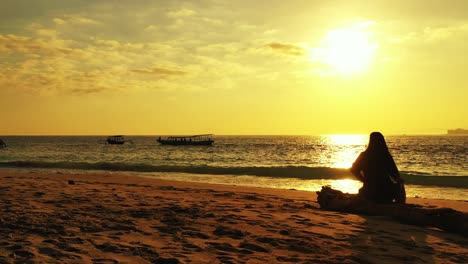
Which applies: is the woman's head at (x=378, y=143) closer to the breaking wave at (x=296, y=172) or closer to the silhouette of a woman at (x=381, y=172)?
the silhouette of a woman at (x=381, y=172)

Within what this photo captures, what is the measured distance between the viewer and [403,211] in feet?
26.5

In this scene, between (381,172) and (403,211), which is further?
(381,172)

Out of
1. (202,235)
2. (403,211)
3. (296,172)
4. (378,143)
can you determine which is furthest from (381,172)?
(296,172)

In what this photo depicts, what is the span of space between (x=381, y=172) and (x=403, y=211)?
911 millimetres

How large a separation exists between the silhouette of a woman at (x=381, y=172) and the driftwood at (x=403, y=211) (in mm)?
334

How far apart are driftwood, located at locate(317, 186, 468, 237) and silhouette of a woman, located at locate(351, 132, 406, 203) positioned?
1.10 ft

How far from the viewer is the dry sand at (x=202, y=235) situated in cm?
524

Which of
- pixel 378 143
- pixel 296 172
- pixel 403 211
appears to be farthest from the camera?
pixel 296 172

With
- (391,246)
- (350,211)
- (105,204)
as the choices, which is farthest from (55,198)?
(391,246)

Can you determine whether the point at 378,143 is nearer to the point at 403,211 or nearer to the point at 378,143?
the point at 378,143

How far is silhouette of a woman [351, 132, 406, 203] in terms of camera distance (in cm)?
852

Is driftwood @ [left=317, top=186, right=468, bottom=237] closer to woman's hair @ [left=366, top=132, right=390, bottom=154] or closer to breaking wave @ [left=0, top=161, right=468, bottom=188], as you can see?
woman's hair @ [left=366, top=132, right=390, bottom=154]

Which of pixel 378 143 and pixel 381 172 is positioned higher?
pixel 378 143

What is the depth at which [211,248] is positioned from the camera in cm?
565
